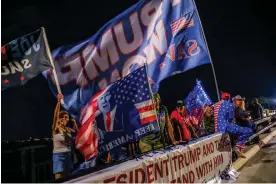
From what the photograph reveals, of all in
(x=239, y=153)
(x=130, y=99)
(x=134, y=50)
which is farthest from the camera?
(x=239, y=153)

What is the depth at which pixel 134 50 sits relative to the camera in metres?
6.37

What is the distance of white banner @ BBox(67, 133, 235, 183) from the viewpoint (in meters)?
3.93

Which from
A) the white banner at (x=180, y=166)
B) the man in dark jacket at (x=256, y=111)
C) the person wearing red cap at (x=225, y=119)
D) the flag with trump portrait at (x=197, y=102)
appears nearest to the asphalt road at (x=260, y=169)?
the white banner at (x=180, y=166)

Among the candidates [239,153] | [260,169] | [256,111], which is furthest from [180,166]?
[256,111]

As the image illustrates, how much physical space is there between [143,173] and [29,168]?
2869 millimetres

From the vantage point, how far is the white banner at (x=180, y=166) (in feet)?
12.9

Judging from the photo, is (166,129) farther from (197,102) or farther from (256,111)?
(256,111)

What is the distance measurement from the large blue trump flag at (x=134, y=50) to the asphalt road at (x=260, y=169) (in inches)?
127

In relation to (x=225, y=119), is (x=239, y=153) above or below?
below

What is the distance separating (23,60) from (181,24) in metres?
3.89

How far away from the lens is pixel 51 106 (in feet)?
60.4

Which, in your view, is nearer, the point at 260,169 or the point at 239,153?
the point at 260,169

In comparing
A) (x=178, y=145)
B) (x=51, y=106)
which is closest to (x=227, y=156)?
(x=178, y=145)

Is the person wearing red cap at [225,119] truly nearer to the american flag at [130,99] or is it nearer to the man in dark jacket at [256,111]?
the american flag at [130,99]
